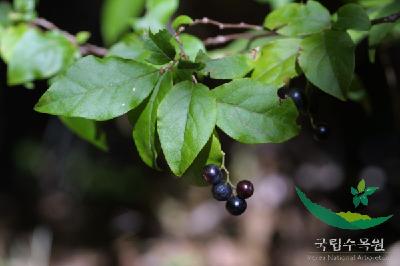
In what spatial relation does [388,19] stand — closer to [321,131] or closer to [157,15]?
[321,131]

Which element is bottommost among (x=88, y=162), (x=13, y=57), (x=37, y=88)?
(x=88, y=162)

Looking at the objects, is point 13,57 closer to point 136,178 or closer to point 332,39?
point 332,39

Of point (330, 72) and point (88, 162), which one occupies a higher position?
point (330, 72)

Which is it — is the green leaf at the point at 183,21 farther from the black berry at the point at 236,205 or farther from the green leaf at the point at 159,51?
the black berry at the point at 236,205

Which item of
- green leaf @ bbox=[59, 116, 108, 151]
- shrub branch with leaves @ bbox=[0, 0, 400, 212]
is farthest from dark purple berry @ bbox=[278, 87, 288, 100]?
green leaf @ bbox=[59, 116, 108, 151]

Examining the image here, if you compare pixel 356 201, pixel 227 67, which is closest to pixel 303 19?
pixel 227 67

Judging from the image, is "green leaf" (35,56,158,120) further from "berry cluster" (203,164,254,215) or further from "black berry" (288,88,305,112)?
"black berry" (288,88,305,112)

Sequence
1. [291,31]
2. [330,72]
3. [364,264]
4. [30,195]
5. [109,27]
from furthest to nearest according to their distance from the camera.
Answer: [30,195]
[364,264]
[109,27]
[291,31]
[330,72]

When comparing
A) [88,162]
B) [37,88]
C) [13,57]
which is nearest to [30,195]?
[88,162]
